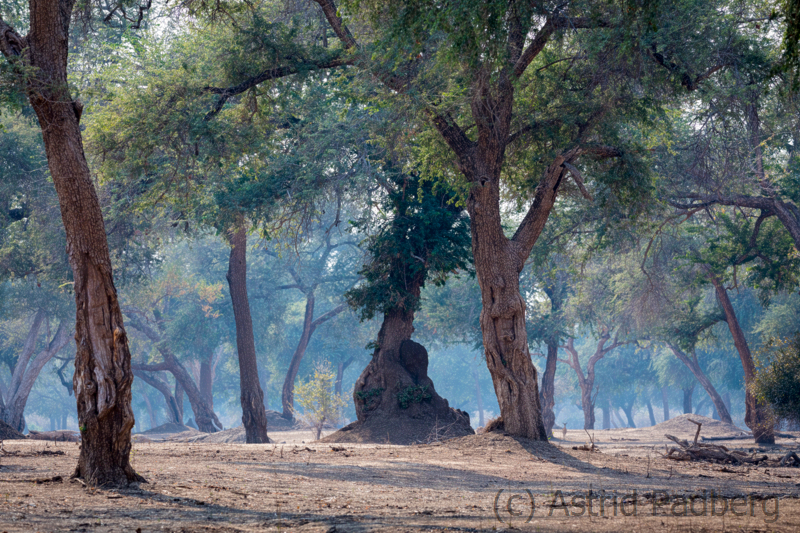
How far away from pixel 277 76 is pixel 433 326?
25291 mm

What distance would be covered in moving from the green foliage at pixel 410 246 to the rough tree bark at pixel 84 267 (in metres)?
11.6

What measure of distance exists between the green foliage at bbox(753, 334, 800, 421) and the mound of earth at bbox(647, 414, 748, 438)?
10542 mm

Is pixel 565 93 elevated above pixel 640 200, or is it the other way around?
pixel 565 93

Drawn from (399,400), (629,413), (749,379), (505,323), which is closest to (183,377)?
(399,400)

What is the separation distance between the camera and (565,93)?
15031 millimetres

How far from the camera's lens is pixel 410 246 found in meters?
19.0

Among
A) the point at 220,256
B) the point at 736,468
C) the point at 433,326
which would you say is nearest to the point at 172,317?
the point at 220,256

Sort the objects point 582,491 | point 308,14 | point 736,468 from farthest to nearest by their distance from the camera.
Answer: point 308,14 → point 736,468 → point 582,491

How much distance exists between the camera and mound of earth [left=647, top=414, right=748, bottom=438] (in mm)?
29312

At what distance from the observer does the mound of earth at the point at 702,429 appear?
1154 inches

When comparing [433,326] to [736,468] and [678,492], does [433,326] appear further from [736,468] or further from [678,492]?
[678,492]

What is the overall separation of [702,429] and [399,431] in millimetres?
18498

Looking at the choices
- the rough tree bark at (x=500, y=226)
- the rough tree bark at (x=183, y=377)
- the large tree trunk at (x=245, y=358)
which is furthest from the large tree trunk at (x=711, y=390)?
the rough tree bark at (x=183, y=377)
